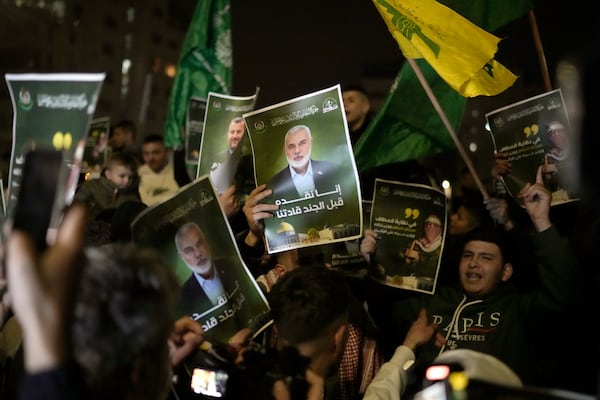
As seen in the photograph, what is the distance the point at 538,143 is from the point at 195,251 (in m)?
2.47

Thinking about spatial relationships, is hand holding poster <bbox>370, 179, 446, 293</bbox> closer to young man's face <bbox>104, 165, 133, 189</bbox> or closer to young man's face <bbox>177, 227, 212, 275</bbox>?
young man's face <bbox>177, 227, 212, 275</bbox>

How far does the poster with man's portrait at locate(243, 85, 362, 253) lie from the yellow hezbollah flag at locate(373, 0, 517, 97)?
0.76 m

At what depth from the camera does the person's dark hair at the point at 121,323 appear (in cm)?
226

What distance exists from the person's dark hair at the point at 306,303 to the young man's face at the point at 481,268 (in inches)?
48.4

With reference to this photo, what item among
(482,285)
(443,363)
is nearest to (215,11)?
(482,285)

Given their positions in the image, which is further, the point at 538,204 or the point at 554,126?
the point at 554,126

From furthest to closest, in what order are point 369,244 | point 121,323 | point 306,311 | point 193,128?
1. point 193,128
2. point 369,244
3. point 306,311
4. point 121,323

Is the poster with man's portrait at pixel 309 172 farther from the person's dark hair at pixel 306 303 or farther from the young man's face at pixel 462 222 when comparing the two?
the young man's face at pixel 462 222

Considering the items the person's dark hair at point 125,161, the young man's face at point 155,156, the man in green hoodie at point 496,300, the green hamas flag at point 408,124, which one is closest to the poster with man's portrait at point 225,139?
the green hamas flag at point 408,124

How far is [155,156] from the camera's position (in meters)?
8.73

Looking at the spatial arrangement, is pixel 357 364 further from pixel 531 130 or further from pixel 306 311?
pixel 531 130

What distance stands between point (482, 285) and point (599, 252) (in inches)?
28.7

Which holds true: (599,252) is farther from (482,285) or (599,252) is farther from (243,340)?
(243,340)

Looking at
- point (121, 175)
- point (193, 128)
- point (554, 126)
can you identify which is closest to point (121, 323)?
point (554, 126)
